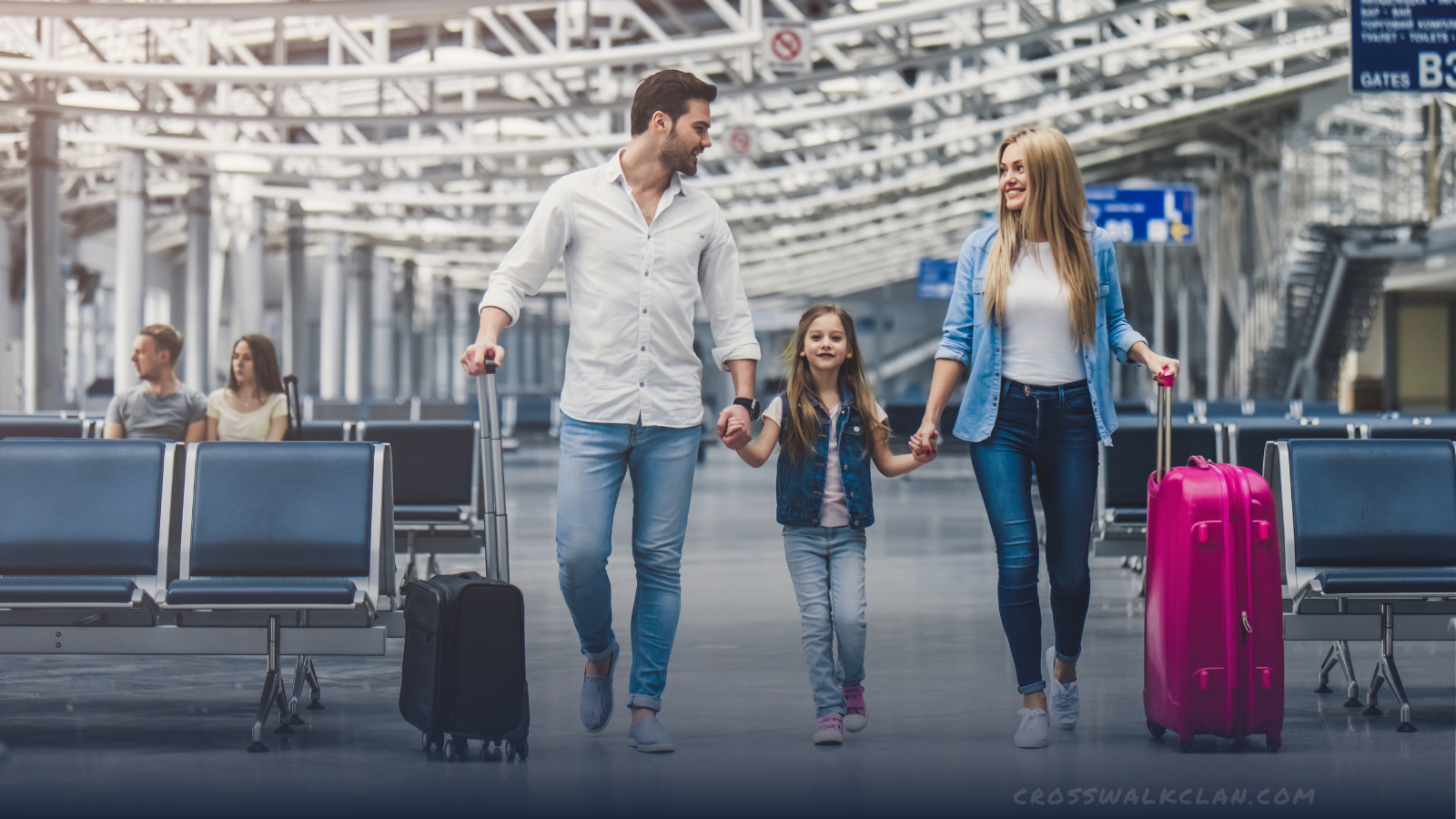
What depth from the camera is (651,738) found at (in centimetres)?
488

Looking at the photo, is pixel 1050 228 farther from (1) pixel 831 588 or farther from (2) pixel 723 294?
(1) pixel 831 588

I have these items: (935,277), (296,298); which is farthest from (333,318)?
(935,277)

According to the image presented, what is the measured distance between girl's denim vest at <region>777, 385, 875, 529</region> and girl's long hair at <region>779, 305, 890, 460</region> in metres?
0.02

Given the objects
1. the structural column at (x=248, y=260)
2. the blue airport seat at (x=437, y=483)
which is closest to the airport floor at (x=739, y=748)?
the blue airport seat at (x=437, y=483)

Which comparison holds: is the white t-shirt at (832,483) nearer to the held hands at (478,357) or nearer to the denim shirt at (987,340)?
Result: the denim shirt at (987,340)

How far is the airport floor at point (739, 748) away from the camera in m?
4.21

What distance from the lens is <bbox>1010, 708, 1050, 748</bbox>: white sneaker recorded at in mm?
4906

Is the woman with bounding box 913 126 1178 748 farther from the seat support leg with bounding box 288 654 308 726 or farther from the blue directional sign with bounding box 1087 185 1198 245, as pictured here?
the blue directional sign with bounding box 1087 185 1198 245

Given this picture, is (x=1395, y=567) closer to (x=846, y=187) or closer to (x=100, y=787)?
(x=100, y=787)

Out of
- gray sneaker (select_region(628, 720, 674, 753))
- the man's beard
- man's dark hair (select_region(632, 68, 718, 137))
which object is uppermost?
man's dark hair (select_region(632, 68, 718, 137))

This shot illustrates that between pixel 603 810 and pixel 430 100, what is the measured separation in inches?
868

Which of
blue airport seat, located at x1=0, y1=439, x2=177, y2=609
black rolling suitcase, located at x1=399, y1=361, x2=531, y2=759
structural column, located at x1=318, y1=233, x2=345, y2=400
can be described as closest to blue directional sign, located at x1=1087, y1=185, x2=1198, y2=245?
blue airport seat, located at x1=0, y1=439, x2=177, y2=609

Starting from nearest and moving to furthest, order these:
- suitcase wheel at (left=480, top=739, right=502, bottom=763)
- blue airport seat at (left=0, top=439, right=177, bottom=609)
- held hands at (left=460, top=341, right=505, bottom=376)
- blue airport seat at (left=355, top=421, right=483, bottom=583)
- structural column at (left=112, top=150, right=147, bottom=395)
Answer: held hands at (left=460, top=341, right=505, bottom=376) < suitcase wheel at (left=480, top=739, right=502, bottom=763) < blue airport seat at (left=0, top=439, right=177, bottom=609) < blue airport seat at (left=355, top=421, right=483, bottom=583) < structural column at (left=112, top=150, right=147, bottom=395)

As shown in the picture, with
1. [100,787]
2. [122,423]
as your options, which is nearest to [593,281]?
[100,787]
